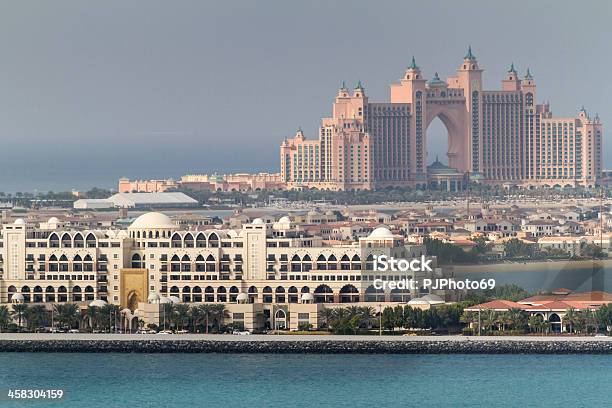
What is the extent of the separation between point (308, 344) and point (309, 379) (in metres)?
1.95

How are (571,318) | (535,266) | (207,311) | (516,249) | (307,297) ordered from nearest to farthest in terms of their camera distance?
(571,318) < (207,311) < (307,297) < (535,266) < (516,249)

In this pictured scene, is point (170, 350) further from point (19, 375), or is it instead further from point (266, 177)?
point (266, 177)

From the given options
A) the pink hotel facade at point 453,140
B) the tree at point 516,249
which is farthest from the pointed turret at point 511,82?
the tree at point 516,249

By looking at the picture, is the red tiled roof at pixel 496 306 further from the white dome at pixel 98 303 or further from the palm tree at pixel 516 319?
the white dome at pixel 98 303

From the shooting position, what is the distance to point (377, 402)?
2394cm

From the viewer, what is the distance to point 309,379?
25.2 meters

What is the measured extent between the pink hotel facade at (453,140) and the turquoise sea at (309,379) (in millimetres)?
41589

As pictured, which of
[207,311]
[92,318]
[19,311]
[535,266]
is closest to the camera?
[207,311]

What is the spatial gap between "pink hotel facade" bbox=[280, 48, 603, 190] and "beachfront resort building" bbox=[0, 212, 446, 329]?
122 feet

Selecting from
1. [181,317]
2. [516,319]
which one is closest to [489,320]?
[516,319]

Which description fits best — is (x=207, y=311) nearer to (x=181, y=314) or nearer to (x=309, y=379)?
(x=181, y=314)

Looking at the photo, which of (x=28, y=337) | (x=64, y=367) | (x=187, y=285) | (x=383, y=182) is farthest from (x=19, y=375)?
(x=383, y=182)

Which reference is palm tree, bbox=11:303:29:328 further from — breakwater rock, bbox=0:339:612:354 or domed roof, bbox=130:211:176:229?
Answer: domed roof, bbox=130:211:176:229

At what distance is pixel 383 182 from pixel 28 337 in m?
41.9
